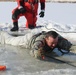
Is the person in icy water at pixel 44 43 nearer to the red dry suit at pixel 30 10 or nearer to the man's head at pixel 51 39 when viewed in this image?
the man's head at pixel 51 39

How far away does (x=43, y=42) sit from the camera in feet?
17.3

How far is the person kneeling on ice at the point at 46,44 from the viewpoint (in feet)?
16.9

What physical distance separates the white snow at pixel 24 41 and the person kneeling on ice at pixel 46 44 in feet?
0.47

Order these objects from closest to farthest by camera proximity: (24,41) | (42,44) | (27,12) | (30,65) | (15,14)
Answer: (30,65), (42,44), (24,41), (15,14), (27,12)

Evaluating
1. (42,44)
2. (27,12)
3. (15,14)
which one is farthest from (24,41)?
(27,12)

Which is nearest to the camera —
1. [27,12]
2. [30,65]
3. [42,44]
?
[30,65]

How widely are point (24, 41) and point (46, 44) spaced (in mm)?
903

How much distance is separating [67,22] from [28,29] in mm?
1246

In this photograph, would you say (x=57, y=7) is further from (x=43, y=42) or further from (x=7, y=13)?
(x=43, y=42)

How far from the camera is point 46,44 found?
5.27 meters

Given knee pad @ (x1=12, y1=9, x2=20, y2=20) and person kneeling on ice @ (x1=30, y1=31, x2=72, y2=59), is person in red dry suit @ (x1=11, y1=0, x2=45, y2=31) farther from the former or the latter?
person kneeling on ice @ (x1=30, y1=31, x2=72, y2=59)

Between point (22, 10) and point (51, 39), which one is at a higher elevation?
point (51, 39)

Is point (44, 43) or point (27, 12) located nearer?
point (44, 43)

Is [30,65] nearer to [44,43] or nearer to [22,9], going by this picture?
[44,43]
